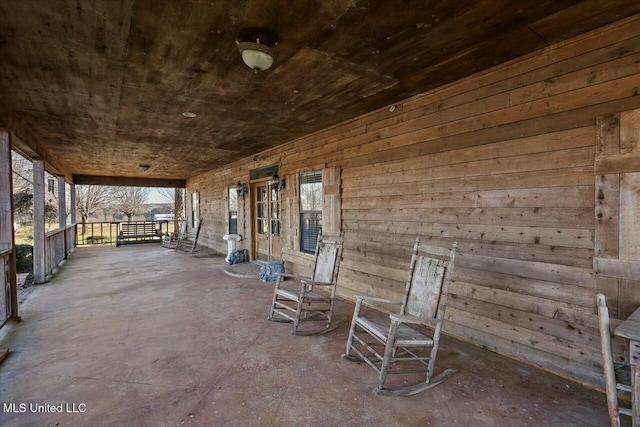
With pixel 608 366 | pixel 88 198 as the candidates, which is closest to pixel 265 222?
pixel 608 366

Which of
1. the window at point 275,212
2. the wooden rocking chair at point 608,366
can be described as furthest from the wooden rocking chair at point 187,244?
the wooden rocking chair at point 608,366

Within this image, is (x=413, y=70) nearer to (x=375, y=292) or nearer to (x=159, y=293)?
(x=375, y=292)

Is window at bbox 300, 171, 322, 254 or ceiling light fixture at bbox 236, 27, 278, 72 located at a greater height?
ceiling light fixture at bbox 236, 27, 278, 72

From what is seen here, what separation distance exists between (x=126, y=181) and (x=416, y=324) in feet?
40.8

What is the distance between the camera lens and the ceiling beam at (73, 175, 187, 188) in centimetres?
1098

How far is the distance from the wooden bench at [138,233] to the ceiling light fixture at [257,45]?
11168 millimetres

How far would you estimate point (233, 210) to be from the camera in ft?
27.3

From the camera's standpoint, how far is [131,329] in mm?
3264

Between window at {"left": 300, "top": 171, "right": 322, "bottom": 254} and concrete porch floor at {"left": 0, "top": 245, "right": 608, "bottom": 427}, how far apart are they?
5.46 feet

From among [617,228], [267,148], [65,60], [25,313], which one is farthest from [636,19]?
[25,313]

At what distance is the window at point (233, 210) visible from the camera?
8.15m

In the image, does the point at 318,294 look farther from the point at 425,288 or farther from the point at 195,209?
the point at 195,209

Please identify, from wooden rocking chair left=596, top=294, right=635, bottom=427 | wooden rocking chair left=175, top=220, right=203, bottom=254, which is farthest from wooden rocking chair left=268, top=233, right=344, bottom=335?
wooden rocking chair left=175, top=220, right=203, bottom=254

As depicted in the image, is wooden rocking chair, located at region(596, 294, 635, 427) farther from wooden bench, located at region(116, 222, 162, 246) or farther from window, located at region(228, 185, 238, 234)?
wooden bench, located at region(116, 222, 162, 246)
